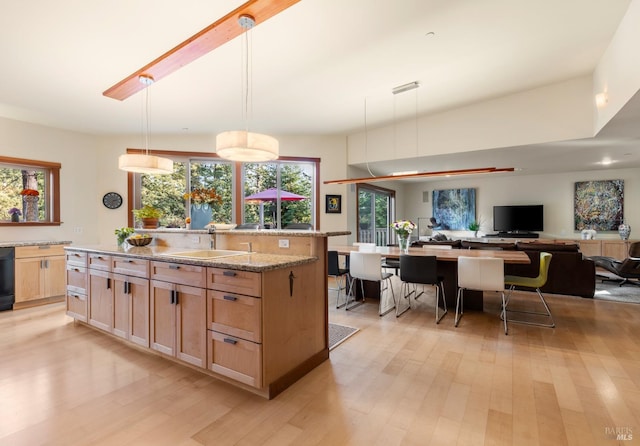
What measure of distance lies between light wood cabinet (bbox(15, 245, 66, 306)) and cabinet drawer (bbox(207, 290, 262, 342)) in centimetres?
390

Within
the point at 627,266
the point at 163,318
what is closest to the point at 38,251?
the point at 163,318

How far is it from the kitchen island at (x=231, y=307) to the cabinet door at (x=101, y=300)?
0.01m

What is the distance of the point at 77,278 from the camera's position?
340 centimetres

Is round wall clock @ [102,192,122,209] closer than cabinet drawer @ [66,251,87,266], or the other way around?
cabinet drawer @ [66,251,87,266]

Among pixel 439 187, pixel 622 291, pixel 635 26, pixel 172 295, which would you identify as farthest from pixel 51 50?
pixel 439 187

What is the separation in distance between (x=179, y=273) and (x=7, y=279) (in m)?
3.59

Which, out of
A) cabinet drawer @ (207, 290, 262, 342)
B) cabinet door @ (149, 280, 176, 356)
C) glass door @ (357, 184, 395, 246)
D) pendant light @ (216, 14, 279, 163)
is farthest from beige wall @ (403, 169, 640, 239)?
cabinet door @ (149, 280, 176, 356)

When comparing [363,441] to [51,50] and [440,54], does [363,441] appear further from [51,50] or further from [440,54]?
[51,50]

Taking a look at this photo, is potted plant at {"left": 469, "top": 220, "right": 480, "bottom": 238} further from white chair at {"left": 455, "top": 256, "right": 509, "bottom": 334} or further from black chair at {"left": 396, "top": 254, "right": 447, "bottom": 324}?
white chair at {"left": 455, "top": 256, "right": 509, "bottom": 334}

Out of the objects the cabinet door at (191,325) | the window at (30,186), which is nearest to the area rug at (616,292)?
the cabinet door at (191,325)

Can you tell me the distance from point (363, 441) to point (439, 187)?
28.2ft

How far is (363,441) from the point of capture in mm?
1660

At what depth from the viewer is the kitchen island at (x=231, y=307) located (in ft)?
6.71

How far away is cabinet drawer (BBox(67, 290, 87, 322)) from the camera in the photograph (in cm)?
330
